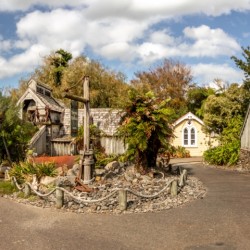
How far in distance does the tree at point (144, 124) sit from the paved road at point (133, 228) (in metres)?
4.12

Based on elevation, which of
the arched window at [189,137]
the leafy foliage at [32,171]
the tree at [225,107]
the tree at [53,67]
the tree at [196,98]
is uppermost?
the tree at [53,67]

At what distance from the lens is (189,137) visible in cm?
3153

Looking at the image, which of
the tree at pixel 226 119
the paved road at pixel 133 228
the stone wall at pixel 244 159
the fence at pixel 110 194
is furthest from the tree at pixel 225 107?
the paved road at pixel 133 228

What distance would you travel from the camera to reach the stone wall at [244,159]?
71.4 feet

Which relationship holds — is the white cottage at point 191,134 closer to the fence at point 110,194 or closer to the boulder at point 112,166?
the boulder at point 112,166

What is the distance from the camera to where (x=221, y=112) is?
26.3 m

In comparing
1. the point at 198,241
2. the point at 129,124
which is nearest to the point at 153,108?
the point at 129,124

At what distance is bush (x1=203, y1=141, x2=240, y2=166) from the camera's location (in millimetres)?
23244

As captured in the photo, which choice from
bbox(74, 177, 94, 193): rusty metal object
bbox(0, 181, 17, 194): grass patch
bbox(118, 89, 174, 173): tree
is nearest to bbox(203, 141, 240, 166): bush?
bbox(118, 89, 174, 173): tree

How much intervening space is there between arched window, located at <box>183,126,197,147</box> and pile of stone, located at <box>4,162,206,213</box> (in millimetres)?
15041

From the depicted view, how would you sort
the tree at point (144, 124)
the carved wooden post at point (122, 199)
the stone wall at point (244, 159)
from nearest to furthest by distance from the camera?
the carved wooden post at point (122, 199) < the tree at point (144, 124) < the stone wall at point (244, 159)

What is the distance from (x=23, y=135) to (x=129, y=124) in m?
8.03

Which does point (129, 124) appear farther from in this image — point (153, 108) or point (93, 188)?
point (93, 188)

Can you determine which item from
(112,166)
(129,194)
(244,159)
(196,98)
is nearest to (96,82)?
(196,98)
